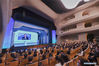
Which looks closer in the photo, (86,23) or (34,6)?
(34,6)

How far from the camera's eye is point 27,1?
9898 millimetres

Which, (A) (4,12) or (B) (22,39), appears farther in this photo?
(B) (22,39)

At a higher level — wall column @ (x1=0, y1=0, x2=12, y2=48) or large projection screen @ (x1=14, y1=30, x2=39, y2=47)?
wall column @ (x1=0, y1=0, x2=12, y2=48)

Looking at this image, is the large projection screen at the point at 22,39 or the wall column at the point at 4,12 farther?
the large projection screen at the point at 22,39

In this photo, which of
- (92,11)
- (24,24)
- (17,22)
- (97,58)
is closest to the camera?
(97,58)

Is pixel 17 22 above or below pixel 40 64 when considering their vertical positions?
above

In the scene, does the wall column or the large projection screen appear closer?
the wall column

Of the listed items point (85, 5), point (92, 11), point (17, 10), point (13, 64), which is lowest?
point (13, 64)

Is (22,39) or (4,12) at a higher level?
(4,12)

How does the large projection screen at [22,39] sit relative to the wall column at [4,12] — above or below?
below

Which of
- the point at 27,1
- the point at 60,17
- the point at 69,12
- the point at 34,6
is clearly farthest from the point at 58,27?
the point at 27,1

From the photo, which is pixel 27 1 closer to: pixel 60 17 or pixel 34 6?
pixel 34 6

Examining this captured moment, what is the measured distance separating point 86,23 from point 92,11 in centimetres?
323

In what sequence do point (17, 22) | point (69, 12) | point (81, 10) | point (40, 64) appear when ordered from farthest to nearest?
point (69, 12) < point (81, 10) < point (17, 22) < point (40, 64)
